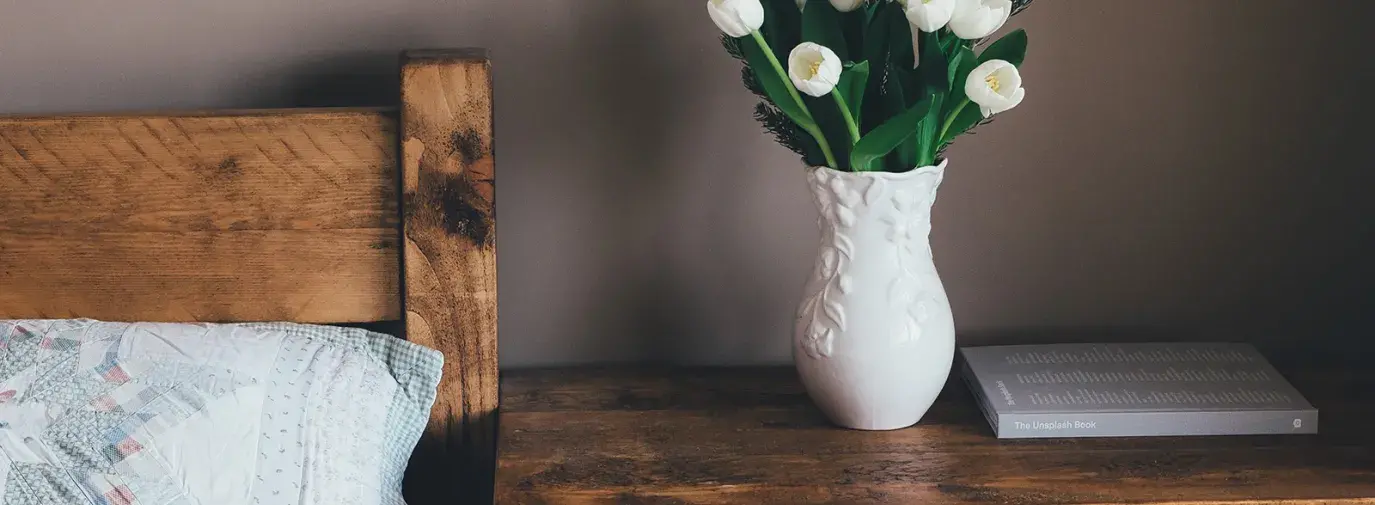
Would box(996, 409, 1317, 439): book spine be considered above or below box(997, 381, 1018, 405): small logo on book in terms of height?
below

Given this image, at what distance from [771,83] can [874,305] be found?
0.23 m

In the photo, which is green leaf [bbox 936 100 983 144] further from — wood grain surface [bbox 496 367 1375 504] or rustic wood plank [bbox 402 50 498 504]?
rustic wood plank [bbox 402 50 498 504]

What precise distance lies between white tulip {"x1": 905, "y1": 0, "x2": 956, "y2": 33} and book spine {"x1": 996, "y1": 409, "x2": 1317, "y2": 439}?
0.39 meters

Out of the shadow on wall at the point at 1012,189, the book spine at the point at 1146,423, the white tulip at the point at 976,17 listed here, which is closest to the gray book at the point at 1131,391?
the book spine at the point at 1146,423

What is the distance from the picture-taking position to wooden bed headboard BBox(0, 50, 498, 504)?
1088 millimetres

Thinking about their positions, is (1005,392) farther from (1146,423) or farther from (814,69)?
(814,69)

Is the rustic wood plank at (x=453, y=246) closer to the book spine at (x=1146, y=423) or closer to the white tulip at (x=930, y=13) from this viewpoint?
the white tulip at (x=930, y=13)

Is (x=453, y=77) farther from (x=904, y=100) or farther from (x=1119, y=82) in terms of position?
(x=1119, y=82)

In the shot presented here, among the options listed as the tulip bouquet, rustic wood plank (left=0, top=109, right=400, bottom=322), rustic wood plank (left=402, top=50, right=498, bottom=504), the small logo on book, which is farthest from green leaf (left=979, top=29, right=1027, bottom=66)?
rustic wood plank (left=0, top=109, right=400, bottom=322)

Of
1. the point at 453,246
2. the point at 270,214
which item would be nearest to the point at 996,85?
the point at 453,246

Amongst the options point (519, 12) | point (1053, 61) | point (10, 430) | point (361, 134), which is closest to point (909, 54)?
point (1053, 61)

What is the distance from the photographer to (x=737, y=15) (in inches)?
36.2

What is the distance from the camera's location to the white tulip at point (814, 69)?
919 mm

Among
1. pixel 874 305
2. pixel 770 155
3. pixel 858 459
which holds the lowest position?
pixel 858 459
